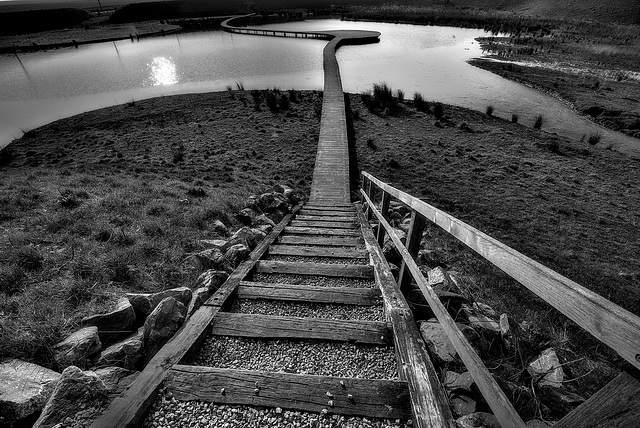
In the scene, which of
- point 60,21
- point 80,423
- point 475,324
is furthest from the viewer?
point 60,21

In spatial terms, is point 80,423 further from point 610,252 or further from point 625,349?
point 610,252

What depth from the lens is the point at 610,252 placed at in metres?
6.57

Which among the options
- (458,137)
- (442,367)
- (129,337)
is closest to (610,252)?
(442,367)

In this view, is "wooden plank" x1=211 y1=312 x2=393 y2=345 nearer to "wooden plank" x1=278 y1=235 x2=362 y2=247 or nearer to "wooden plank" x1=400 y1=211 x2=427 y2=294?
"wooden plank" x1=400 y1=211 x2=427 y2=294

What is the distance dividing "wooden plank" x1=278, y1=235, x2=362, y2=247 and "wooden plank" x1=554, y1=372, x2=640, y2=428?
4059 mm

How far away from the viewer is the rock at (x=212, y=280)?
10.3 feet

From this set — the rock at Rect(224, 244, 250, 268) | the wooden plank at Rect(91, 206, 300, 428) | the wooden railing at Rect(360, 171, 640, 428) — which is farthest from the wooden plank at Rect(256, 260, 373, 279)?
the wooden railing at Rect(360, 171, 640, 428)

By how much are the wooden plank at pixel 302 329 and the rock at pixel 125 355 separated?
0.56 metres

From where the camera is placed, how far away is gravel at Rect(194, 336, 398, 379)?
2.22 m

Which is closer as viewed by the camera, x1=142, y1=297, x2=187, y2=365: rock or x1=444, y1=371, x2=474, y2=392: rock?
x1=444, y1=371, x2=474, y2=392: rock

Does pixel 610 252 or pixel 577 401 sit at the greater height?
pixel 577 401

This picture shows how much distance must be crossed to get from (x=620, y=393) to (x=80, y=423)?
245 centimetres

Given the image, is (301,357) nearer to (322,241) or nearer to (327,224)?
(322,241)

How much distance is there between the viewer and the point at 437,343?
2.44 metres
